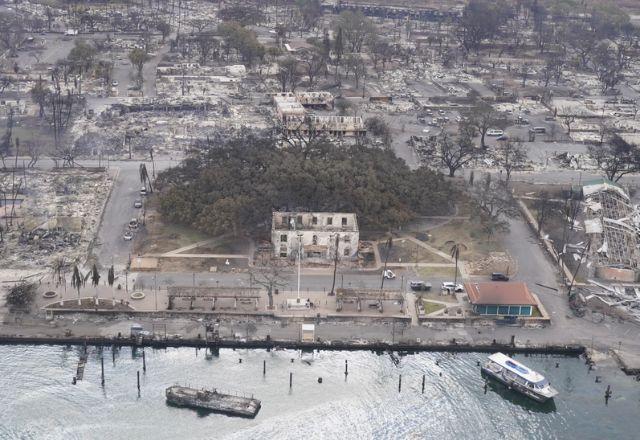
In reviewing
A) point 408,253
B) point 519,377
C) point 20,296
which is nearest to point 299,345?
point 519,377

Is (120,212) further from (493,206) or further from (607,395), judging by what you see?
(607,395)

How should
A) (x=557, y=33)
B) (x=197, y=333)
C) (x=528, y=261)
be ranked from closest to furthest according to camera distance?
(x=197, y=333) < (x=528, y=261) < (x=557, y=33)

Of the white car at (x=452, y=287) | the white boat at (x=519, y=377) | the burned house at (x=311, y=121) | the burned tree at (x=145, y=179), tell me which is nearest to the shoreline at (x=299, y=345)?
the white boat at (x=519, y=377)

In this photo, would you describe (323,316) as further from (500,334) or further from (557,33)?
(557,33)

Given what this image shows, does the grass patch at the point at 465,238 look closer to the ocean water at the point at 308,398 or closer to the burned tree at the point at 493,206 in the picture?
the burned tree at the point at 493,206

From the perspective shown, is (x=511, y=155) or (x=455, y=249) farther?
(x=511, y=155)

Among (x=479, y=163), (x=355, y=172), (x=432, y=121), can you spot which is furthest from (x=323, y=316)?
(x=432, y=121)

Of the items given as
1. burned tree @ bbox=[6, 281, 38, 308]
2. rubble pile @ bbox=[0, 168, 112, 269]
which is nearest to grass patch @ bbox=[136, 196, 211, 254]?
rubble pile @ bbox=[0, 168, 112, 269]
